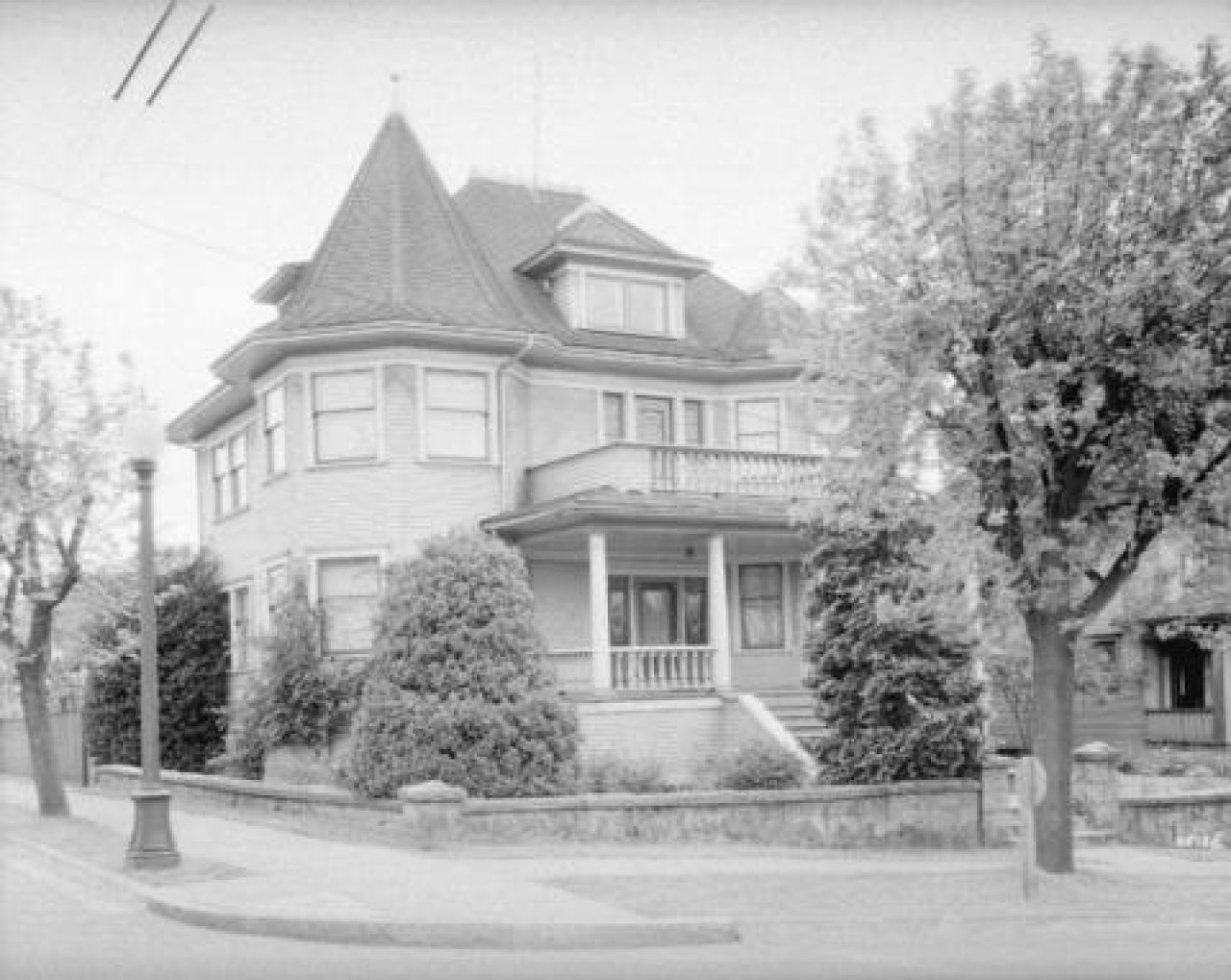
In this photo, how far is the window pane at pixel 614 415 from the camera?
91.0ft

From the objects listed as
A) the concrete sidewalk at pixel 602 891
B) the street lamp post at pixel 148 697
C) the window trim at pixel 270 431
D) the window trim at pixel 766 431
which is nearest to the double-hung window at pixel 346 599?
the window trim at pixel 270 431

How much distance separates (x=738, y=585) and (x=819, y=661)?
9.17 metres

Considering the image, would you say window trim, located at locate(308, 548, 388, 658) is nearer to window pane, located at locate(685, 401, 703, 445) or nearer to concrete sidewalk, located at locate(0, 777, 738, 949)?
window pane, located at locate(685, 401, 703, 445)

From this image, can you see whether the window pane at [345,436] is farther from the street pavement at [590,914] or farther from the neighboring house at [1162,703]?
the neighboring house at [1162,703]

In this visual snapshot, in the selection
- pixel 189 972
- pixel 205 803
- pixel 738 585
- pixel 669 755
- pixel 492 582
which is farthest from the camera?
pixel 738 585

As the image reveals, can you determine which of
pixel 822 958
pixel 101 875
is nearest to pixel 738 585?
pixel 101 875

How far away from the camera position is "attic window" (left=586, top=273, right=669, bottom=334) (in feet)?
91.8

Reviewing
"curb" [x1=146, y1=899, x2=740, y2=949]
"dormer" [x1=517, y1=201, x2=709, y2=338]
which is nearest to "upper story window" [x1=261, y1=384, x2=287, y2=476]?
"dormer" [x1=517, y1=201, x2=709, y2=338]

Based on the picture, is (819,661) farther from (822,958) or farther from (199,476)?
(199,476)

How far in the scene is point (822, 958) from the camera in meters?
10.3

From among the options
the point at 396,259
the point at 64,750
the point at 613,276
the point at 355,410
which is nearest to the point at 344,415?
the point at 355,410

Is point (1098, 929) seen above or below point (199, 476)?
below

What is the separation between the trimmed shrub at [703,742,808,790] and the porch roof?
385 centimetres

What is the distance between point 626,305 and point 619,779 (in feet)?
36.3
